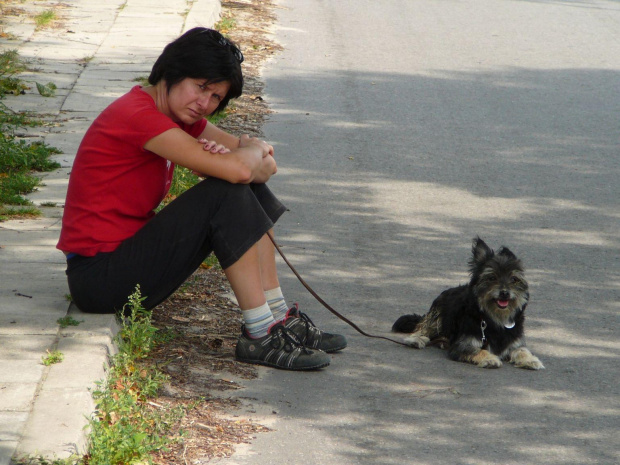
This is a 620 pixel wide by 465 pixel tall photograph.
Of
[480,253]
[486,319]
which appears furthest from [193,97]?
[486,319]

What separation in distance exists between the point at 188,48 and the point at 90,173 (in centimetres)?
76

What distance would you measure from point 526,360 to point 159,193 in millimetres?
2123

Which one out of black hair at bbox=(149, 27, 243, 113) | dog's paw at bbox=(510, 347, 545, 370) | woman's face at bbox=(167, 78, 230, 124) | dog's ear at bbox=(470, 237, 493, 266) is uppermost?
black hair at bbox=(149, 27, 243, 113)

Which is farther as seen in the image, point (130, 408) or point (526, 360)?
point (526, 360)

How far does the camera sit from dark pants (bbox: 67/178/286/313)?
416cm

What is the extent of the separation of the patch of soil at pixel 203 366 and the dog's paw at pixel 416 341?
3.15 ft

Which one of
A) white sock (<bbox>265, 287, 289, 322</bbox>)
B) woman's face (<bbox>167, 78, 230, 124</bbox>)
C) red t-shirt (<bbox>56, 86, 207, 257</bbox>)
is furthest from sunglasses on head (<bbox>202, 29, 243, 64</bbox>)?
white sock (<bbox>265, 287, 289, 322</bbox>)

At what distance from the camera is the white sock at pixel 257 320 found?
4.39 meters

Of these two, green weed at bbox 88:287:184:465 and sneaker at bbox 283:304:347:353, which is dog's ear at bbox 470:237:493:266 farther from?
green weed at bbox 88:287:184:465

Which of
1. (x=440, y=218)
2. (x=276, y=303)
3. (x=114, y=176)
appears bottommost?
(x=440, y=218)

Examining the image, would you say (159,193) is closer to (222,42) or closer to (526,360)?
(222,42)

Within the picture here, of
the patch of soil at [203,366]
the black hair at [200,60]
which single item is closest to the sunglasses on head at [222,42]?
the black hair at [200,60]

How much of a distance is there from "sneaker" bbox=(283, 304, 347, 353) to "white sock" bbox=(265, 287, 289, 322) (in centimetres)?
3

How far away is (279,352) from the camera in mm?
4426
